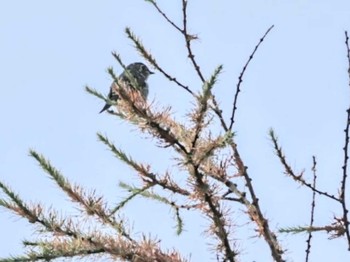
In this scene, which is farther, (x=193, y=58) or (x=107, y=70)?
(x=193, y=58)

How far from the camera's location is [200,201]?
2553mm

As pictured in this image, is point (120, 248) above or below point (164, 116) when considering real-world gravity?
below

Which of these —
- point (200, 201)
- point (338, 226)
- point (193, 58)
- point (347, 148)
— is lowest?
point (200, 201)

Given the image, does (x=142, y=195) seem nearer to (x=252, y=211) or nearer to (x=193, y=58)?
(x=252, y=211)

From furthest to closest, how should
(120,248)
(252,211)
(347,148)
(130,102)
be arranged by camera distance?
(347,148) < (252,211) < (120,248) < (130,102)

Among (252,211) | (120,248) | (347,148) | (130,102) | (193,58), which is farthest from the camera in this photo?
(193,58)

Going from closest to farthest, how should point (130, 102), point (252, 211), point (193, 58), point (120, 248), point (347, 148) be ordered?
point (130, 102), point (120, 248), point (252, 211), point (347, 148), point (193, 58)

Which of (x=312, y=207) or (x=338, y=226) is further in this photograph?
(x=312, y=207)

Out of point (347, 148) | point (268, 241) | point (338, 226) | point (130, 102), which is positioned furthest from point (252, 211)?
point (130, 102)

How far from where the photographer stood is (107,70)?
230 cm

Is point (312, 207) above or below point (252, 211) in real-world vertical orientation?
above

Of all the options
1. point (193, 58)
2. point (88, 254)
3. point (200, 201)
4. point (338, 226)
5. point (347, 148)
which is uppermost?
point (193, 58)

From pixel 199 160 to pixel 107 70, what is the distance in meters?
0.42

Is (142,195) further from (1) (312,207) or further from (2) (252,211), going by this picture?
(1) (312,207)
